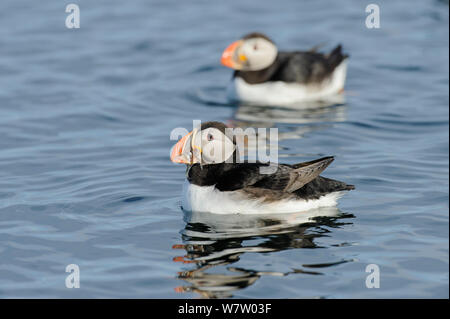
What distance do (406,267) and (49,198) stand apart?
3.80 meters

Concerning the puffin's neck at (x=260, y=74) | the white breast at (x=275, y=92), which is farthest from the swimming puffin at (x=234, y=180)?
the puffin's neck at (x=260, y=74)

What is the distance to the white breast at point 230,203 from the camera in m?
7.71

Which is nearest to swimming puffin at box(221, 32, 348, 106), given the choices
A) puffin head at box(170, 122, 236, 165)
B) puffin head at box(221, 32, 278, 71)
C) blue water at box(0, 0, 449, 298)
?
puffin head at box(221, 32, 278, 71)

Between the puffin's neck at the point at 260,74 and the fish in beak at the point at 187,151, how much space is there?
5.06 m

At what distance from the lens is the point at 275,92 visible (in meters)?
12.5

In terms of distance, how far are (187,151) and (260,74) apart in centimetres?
523

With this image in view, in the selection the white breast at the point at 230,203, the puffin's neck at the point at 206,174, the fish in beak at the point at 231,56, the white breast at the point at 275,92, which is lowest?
the white breast at the point at 230,203

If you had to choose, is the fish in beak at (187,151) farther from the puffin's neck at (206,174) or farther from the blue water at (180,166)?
the blue water at (180,166)

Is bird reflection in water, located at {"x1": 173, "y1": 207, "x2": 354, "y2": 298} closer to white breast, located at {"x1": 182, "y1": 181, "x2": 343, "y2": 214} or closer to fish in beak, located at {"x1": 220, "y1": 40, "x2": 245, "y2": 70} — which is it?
white breast, located at {"x1": 182, "y1": 181, "x2": 343, "y2": 214}

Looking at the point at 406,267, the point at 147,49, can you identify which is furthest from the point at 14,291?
the point at 147,49

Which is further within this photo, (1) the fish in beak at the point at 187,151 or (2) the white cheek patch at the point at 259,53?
(2) the white cheek patch at the point at 259,53

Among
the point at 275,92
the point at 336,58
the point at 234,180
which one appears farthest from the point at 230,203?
the point at 336,58

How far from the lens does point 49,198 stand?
845cm

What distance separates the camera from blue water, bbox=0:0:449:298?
6645 millimetres
